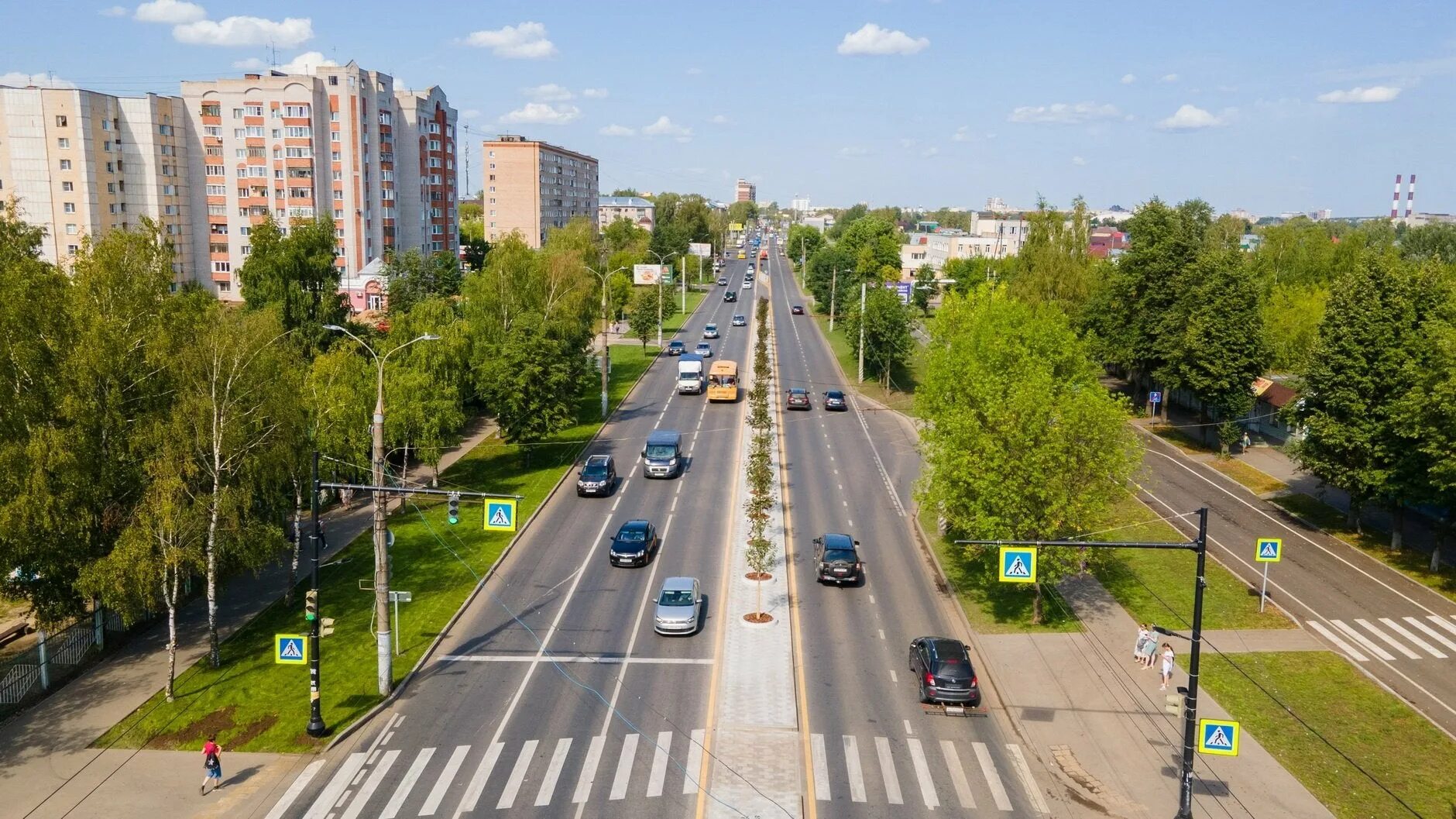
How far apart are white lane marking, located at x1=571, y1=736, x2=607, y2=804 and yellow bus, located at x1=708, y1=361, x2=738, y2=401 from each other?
46574 millimetres

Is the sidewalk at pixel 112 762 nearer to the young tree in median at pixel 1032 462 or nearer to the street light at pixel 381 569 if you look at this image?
the street light at pixel 381 569

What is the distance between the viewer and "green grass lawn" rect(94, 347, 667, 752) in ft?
85.5

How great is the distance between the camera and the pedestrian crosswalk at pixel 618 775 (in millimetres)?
22250

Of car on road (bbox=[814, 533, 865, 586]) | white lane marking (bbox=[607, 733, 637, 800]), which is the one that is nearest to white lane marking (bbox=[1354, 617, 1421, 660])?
car on road (bbox=[814, 533, 865, 586])

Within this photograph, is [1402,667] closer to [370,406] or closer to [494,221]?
[370,406]

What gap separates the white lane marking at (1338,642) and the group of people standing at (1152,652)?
594 cm

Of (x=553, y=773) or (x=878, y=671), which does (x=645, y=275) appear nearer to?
(x=878, y=671)

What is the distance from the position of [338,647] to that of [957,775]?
19300mm

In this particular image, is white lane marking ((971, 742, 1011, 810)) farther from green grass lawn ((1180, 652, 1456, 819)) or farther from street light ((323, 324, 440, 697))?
street light ((323, 324, 440, 697))

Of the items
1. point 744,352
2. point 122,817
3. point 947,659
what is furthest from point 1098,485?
point 744,352

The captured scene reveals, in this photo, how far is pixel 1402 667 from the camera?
30062 millimetres

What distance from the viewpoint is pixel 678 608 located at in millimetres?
31938

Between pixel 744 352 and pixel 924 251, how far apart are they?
356 feet

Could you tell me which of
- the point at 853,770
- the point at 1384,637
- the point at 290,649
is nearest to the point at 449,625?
the point at 290,649
